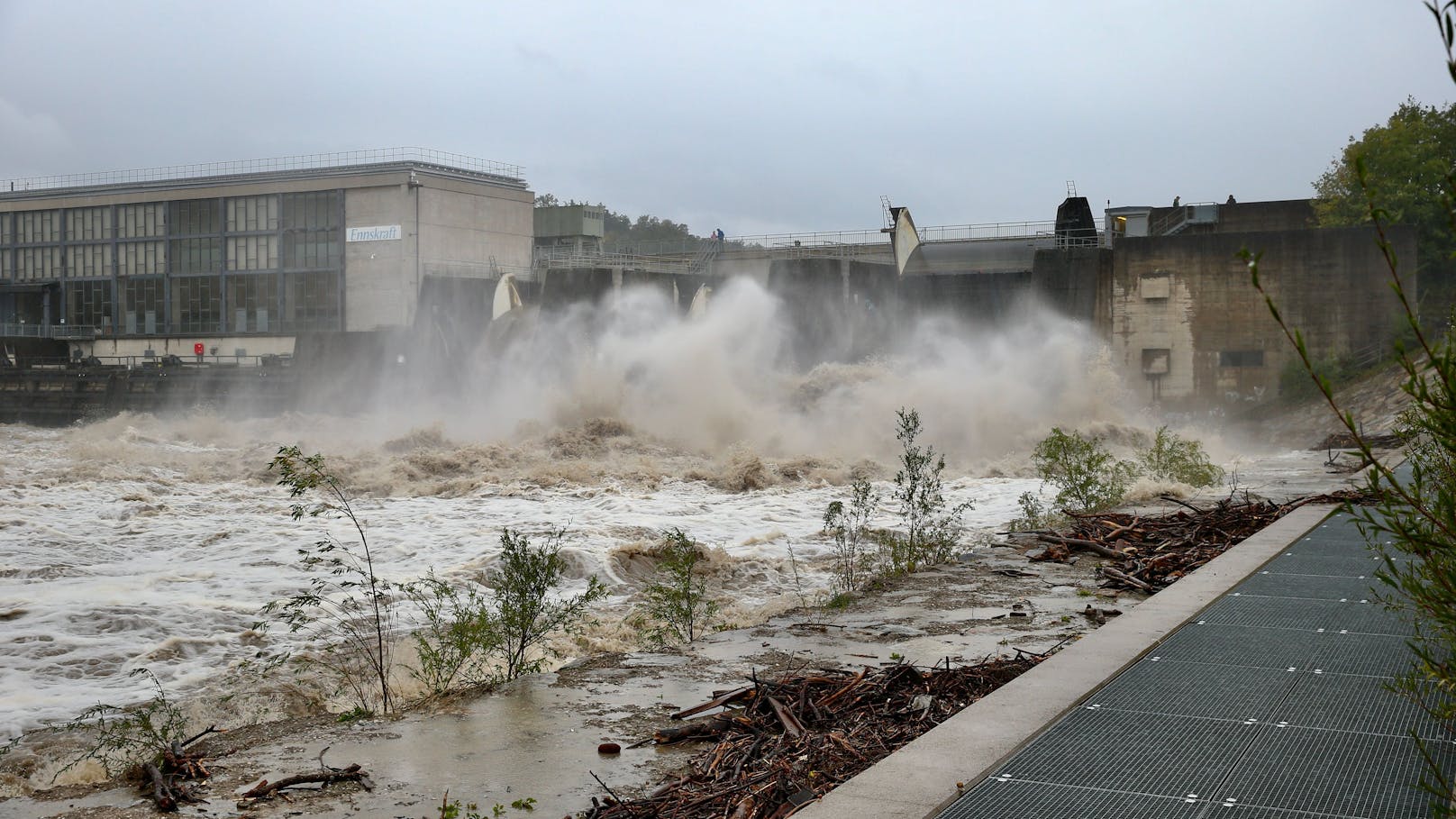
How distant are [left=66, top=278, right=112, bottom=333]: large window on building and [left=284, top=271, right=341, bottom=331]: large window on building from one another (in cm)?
1600

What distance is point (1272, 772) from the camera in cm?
490

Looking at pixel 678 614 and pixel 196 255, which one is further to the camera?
pixel 196 255

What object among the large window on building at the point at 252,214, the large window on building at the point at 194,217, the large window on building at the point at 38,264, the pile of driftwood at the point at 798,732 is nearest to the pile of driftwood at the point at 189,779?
the pile of driftwood at the point at 798,732

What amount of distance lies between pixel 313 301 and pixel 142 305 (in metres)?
15.2

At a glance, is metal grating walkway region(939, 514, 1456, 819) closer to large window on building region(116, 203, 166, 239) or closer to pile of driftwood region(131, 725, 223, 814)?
pile of driftwood region(131, 725, 223, 814)

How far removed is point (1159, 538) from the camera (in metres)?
13.0

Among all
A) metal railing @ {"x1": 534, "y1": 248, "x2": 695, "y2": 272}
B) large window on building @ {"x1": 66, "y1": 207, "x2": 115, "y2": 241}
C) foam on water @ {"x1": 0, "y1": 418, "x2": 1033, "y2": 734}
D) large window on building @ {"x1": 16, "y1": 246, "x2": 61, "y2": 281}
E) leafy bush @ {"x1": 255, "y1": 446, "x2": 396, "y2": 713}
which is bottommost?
foam on water @ {"x1": 0, "y1": 418, "x2": 1033, "y2": 734}

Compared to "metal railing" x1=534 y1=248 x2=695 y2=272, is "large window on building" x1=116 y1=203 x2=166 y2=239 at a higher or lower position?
higher

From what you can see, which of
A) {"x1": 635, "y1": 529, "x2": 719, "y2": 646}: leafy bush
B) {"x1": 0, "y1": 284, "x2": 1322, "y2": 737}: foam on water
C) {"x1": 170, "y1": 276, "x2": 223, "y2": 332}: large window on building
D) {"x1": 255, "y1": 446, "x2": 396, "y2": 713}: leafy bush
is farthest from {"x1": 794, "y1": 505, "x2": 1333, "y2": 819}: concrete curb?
{"x1": 170, "y1": 276, "x2": 223, "y2": 332}: large window on building

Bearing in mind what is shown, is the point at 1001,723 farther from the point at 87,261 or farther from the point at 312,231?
the point at 87,261

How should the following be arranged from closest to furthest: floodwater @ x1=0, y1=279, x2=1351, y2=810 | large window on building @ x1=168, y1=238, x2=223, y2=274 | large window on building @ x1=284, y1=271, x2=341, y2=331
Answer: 1. floodwater @ x1=0, y1=279, x2=1351, y2=810
2. large window on building @ x1=284, y1=271, x2=341, y2=331
3. large window on building @ x1=168, y1=238, x2=223, y2=274

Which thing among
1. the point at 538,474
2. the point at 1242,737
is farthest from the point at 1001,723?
the point at 538,474

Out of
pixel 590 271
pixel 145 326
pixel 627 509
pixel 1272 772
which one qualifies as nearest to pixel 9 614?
pixel 627 509

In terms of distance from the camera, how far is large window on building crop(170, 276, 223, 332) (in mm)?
73250
